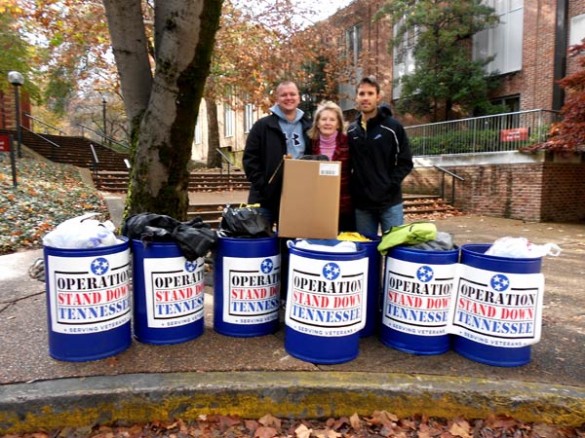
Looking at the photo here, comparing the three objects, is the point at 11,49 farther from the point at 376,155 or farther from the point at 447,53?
the point at 376,155

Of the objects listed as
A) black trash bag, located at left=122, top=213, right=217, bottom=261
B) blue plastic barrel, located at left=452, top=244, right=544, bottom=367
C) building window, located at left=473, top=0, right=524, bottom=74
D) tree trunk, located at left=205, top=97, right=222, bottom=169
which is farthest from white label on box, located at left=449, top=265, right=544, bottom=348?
tree trunk, located at left=205, top=97, right=222, bottom=169

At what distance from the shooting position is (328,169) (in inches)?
119

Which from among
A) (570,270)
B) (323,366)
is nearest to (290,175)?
(323,366)

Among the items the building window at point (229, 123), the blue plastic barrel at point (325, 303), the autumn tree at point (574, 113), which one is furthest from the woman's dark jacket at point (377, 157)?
the building window at point (229, 123)

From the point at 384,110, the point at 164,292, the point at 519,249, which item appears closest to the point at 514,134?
the point at 384,110

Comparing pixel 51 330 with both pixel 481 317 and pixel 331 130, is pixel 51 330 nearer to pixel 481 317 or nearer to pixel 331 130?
pixel 331 130

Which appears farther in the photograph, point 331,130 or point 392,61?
point 392,61

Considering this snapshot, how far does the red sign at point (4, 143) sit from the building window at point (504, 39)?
15.0 metres

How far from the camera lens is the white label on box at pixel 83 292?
2678 mm

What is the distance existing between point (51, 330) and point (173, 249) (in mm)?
892

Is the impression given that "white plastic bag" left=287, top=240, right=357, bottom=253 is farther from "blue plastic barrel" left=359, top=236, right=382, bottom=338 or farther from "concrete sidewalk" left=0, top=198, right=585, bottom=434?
"concrete sidewalk" left=0, top=198, right=585, bottom=434

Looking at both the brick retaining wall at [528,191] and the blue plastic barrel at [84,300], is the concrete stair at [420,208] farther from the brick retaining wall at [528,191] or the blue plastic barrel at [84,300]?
the blue plastic barrel at [84,300]

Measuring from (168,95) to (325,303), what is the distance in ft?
8.27

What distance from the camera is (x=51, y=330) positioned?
2.78m
